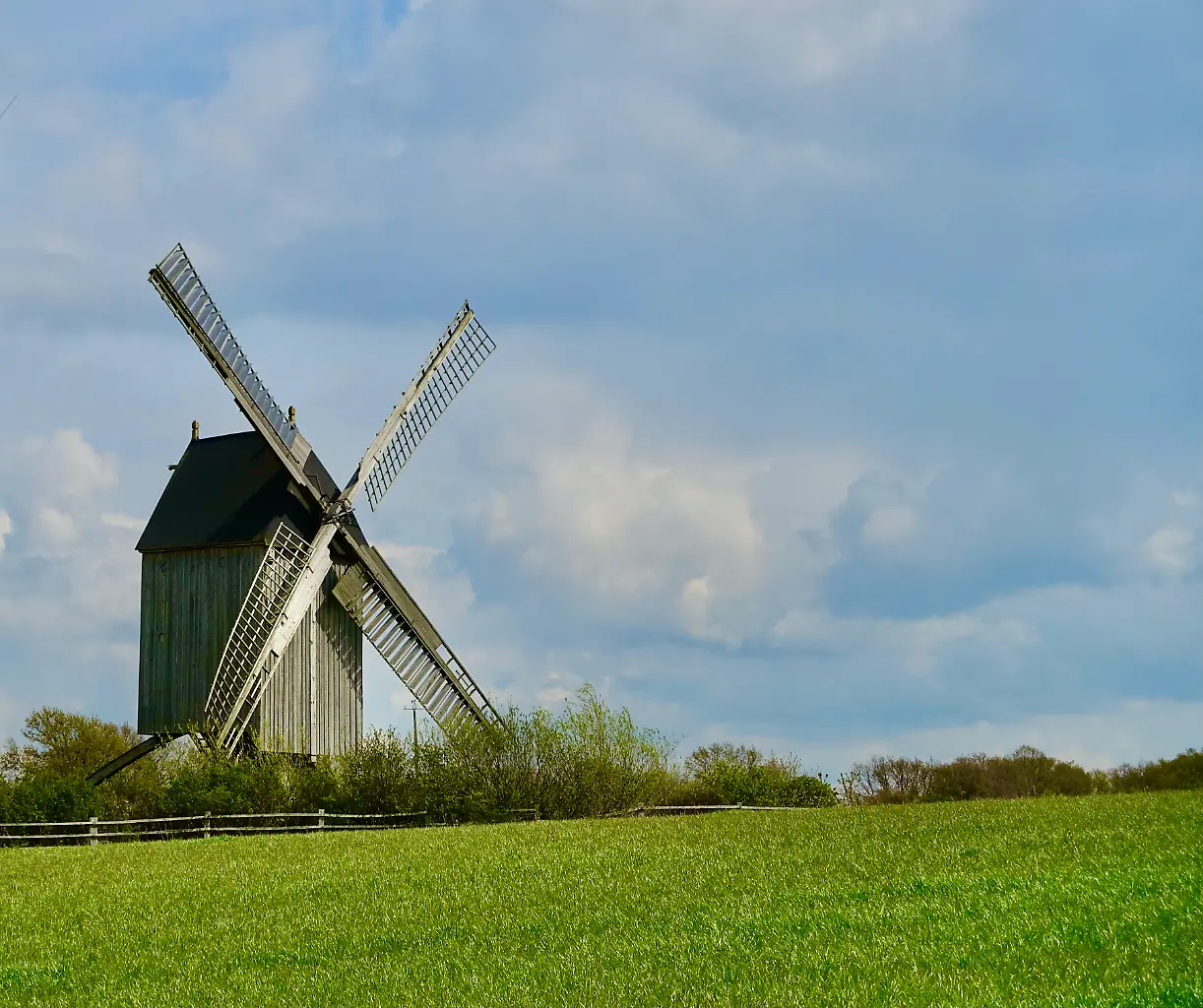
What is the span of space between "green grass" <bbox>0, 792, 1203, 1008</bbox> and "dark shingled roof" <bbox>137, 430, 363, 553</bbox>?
11.5 meters

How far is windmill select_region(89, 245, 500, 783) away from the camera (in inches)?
1271

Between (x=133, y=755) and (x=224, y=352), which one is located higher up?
(x=224, y=352)

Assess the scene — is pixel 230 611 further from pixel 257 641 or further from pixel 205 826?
pixel 205 826

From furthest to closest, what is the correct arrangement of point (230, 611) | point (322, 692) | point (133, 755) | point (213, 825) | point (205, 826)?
point (322, 692) < point (133, 755) < point (230, 611) < point (213, 825) < point (205, 826)

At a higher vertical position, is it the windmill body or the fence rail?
the windmill body

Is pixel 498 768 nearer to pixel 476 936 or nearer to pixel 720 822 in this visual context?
pixel 720 822

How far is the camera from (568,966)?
11.8m

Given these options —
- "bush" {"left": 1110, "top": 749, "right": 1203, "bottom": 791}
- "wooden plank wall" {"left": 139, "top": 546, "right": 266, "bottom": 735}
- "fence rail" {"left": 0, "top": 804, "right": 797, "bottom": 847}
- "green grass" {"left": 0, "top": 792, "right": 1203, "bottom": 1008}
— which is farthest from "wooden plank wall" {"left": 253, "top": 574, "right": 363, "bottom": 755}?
"bush" {"left": 1110, "top": 749, "right": 1203, "bottom": 791}

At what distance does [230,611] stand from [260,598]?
132 centimetres

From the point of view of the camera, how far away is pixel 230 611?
33.0 m

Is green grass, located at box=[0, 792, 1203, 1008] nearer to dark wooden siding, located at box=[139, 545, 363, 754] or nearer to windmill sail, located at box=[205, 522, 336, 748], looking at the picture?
windmill sail, located at box=[205, 522, 336, 748]

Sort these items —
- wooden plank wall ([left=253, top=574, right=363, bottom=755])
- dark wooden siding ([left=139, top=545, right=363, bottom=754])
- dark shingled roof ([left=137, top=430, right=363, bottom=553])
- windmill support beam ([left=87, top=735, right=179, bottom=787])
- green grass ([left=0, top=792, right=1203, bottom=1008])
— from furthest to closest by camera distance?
dark shingled roof ([left=137, top=430, right=363, bottom=553]) → windmill support beam ([left=87, top=735, right=179, bottom=787]) → dark wooden siding ([left=139, top=545, right=363, bottom=754]) → wooden plank wall ([left=253, top=574, right=363, bottom=755]) → green grass ([left=0, top=792, right=1203, bottom=1008])

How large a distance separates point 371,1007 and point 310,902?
6.07 metres

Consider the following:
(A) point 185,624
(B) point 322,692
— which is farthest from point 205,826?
(A) point 185,624
